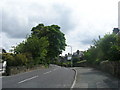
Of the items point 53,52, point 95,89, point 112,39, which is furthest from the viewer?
point 53,52

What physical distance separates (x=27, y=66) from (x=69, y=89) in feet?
76.1

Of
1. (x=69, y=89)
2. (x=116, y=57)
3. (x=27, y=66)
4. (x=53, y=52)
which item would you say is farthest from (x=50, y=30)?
(x=69, y=89)

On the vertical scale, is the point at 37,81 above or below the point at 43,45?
below

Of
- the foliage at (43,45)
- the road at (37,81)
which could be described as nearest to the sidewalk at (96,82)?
the road at (37,81)

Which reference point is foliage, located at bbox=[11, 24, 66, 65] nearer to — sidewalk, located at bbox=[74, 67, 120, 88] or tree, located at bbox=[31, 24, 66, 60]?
tree, located at bbox=[31, 24, 66, 60]

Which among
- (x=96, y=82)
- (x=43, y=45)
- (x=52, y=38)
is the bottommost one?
(x=96, y=82)

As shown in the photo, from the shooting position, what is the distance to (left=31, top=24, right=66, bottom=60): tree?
187 ft

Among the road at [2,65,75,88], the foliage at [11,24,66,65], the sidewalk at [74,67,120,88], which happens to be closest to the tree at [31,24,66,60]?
the foliage at [11,24,66,65]

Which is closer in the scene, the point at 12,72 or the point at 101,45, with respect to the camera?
the point at 12,72

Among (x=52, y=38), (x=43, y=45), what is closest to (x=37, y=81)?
(x=43, y=45)

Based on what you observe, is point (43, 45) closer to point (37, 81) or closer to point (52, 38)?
point (52, 38)

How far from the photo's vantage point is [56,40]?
58000 millimetres

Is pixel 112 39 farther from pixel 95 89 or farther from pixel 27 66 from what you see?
pixel 95 89

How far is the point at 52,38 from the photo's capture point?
58.2 m
